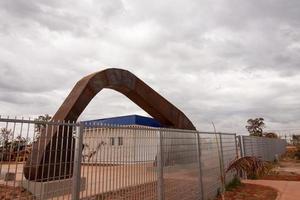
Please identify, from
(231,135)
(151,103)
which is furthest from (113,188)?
(151,103)

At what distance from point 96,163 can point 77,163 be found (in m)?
0.42

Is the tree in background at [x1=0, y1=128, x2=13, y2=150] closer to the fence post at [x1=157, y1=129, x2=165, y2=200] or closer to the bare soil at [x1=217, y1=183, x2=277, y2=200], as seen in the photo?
the fence post at [x1=157, y1=129, x2=165, y2=200]

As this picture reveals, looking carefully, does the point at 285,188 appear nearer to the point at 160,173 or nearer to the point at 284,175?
the point at 284,175

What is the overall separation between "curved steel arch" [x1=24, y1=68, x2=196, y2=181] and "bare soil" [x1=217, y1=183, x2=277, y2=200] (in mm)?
5897

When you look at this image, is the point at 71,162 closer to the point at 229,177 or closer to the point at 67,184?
the point at 67,184

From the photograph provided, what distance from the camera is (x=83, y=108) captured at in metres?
10.8

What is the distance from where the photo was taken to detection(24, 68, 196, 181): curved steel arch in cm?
416

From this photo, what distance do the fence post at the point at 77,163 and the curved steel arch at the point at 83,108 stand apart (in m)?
0.09

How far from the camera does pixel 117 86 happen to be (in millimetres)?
13273

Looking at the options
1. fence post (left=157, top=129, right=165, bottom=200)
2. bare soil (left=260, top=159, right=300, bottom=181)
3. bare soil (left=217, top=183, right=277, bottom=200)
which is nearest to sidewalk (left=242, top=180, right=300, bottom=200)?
bare soil (left=217, top=183, right=277, bottom=200)

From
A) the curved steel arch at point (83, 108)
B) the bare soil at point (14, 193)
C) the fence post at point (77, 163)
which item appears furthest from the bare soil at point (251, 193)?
the bare soil at point (14, 193)

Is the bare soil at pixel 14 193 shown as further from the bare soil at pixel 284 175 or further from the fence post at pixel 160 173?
the bare soil at pixel 284 175

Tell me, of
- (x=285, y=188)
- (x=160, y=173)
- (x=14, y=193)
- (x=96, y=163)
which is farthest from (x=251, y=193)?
(x=14, y=193)

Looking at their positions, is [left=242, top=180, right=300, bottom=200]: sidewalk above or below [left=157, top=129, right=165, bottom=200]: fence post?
below
